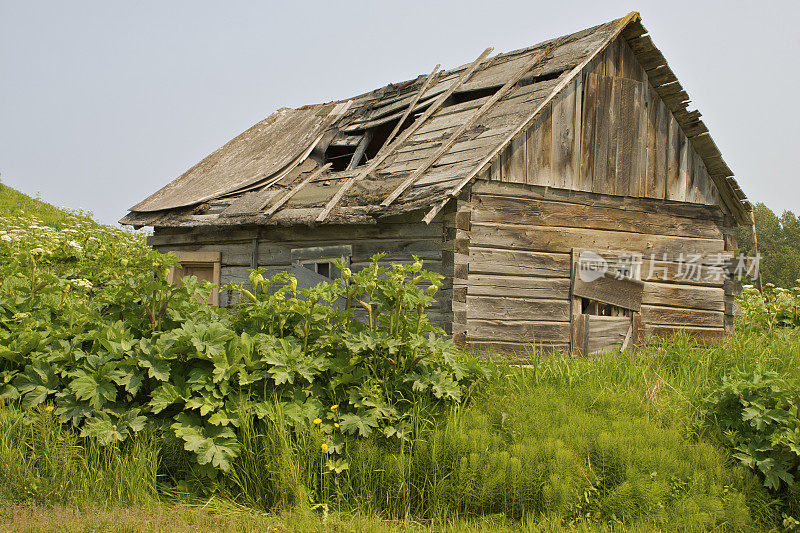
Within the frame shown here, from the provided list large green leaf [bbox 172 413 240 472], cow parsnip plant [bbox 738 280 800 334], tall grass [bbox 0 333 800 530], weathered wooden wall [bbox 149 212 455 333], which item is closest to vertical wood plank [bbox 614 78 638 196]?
weathered wooden wall [bbox 149 212 455 333]

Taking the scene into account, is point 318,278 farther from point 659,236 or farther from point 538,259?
point 659,236

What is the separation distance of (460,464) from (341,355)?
50.2 inches

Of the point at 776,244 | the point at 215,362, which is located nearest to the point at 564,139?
the point at 215,362

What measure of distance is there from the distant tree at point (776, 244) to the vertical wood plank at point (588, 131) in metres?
27.8

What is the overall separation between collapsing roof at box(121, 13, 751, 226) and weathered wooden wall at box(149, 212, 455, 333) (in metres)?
0.43

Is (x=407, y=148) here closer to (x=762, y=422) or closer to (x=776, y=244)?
(x=762, y=422)

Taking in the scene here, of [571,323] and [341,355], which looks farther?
[571,323]

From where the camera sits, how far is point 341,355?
18.5 feet

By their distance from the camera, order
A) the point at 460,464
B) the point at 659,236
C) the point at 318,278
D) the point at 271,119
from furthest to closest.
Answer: the point at 271,119 → the point at 659,236 → the point at 318,278 → the point at 460,464

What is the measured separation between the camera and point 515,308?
8.70 metres

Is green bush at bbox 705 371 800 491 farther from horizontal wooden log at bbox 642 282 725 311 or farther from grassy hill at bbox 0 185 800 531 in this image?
horizontal wooden log at bbox 642 282 725 311

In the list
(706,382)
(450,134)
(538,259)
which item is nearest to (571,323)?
(538,259)

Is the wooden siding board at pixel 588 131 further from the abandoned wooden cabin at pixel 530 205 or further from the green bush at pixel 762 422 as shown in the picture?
the green bush at pixel 762 422

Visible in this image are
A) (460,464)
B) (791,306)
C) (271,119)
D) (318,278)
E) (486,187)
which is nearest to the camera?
(460,464)
